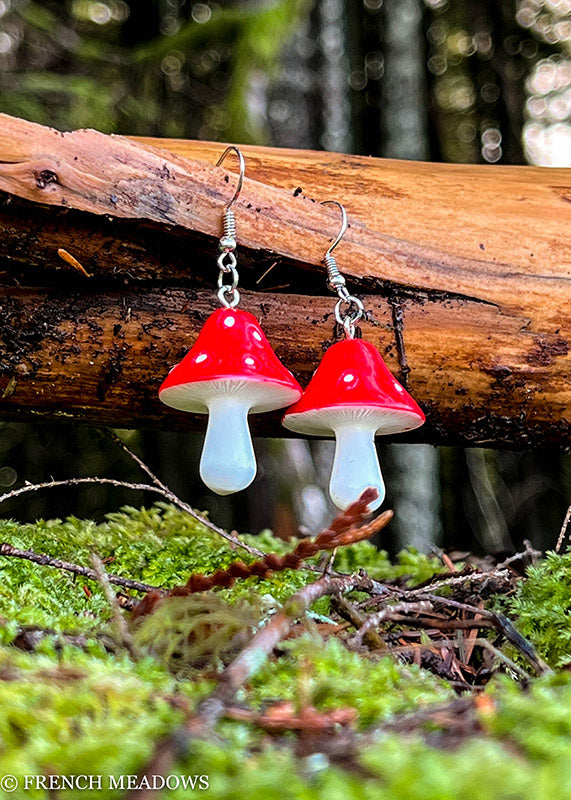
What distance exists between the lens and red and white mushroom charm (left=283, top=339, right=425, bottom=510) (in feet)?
5.47

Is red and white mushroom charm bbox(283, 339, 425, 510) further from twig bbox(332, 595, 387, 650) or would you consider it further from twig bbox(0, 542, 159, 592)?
twig bbox(0, 542, 159, 592)

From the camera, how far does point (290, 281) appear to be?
6.84ft

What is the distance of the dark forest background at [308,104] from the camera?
3.86 meters

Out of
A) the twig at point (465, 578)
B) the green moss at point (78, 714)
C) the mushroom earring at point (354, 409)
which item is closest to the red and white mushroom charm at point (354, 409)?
the mushroom earring at point (354, 409)

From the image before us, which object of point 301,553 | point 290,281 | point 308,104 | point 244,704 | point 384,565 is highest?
point 308,104

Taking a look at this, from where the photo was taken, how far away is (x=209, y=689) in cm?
94

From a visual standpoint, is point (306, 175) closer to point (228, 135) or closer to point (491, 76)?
point (228, 135)

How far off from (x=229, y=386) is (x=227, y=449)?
147mm

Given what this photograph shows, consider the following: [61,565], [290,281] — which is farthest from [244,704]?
[290,281]

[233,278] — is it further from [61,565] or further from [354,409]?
Result: [61,565]

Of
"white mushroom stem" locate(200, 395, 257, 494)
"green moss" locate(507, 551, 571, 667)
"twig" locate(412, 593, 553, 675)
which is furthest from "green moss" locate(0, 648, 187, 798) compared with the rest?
"green moss" locate(507, 551, 571, 667)

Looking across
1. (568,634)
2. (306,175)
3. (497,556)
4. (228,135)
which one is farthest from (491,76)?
(568,634)

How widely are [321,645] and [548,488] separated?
16.7 ft

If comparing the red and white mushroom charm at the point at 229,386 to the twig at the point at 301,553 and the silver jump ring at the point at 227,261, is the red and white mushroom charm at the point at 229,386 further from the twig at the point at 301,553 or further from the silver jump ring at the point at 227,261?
the twig at the point at 301,553
